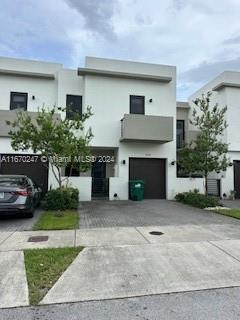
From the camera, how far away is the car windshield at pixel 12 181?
993 cm

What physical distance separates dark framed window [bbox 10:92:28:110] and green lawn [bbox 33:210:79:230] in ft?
25.5

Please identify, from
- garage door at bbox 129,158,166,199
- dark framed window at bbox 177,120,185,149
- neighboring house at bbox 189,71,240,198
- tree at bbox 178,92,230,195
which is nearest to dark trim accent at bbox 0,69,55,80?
garage door at bbox 129,158,166,199

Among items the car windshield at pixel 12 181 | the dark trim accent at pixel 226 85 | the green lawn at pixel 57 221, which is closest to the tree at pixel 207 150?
the dark trim accent at pixel 226 85

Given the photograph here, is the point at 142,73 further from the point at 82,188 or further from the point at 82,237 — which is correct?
the point at 82,237

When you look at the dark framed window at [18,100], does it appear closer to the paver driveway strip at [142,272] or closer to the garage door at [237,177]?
the paver driveway strip at [142,272]

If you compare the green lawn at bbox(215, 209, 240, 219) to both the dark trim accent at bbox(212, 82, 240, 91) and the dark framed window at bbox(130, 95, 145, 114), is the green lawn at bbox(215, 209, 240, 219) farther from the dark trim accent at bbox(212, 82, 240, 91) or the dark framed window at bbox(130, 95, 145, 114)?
the dark trim accent at bbox(212, 82, 240, 91)

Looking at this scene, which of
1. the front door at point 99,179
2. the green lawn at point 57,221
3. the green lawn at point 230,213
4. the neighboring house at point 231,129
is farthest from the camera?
the neighboring house at point 231,129

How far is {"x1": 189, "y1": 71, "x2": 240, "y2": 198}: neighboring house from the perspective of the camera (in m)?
17.9

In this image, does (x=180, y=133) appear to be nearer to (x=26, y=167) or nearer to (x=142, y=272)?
(x=26, y=167)

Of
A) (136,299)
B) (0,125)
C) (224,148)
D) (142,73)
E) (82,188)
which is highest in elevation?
(142,73)

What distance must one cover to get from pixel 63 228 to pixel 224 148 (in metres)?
9.15

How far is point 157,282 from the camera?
15.8 feet

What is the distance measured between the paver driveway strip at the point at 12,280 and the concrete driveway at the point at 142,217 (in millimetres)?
3319

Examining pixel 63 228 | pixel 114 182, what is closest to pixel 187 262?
pixel 63 228
